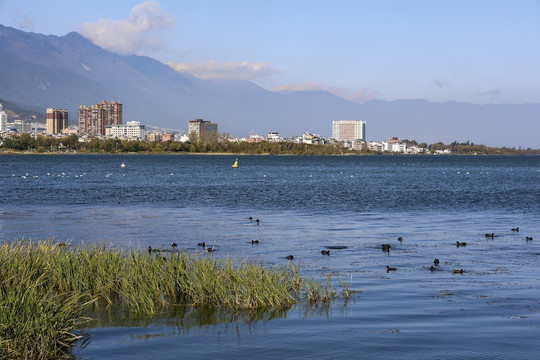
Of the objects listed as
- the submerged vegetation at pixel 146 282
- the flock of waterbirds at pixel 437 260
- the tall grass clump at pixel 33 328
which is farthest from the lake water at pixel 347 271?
the tall grass clump at pixel 33 328

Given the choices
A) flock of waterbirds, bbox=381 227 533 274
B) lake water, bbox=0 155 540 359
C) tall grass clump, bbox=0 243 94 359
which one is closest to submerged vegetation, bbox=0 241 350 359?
lake water, bbox=0 155 540 359

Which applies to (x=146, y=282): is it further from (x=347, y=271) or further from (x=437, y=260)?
(x=437, y=260)

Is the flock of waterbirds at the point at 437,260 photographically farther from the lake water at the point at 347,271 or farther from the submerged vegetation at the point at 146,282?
the submerged vegetation at the point at 146,282

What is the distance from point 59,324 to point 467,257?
16.6m

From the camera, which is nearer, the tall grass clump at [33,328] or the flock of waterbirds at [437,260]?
the tall grass clump at [33,328]

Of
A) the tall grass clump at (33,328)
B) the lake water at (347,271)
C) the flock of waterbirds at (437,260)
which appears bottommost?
the lake water at (347,271)

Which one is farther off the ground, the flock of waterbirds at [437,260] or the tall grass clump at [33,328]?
the tall grass clump at [33,328]

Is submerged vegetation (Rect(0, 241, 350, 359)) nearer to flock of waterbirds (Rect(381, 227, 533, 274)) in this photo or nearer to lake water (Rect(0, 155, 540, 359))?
lake water (Rect(0, 155, 540, 359))

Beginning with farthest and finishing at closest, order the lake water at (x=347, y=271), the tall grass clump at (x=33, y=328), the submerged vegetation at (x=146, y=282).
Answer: the submerged vegetation at (x=146, y=282)
the lake water at (x=347, y=271)
the tall grass clump at (x=33, y=328)

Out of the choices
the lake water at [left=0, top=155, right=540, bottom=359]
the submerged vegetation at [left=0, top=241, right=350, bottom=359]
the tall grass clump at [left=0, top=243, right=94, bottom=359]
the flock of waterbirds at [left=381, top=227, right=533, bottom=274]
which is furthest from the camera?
the flock of waterbirds at [left=381, top=227, right=533, bottom=274]

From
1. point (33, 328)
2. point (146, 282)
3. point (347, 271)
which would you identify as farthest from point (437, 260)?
point (33, 328)

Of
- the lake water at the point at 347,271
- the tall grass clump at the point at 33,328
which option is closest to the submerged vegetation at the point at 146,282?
the lake water at the point at 347,271

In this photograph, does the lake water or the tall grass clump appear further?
the lake water

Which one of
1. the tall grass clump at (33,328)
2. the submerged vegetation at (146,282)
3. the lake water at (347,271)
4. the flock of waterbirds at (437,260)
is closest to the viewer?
the tall grass clump at (33,328)
